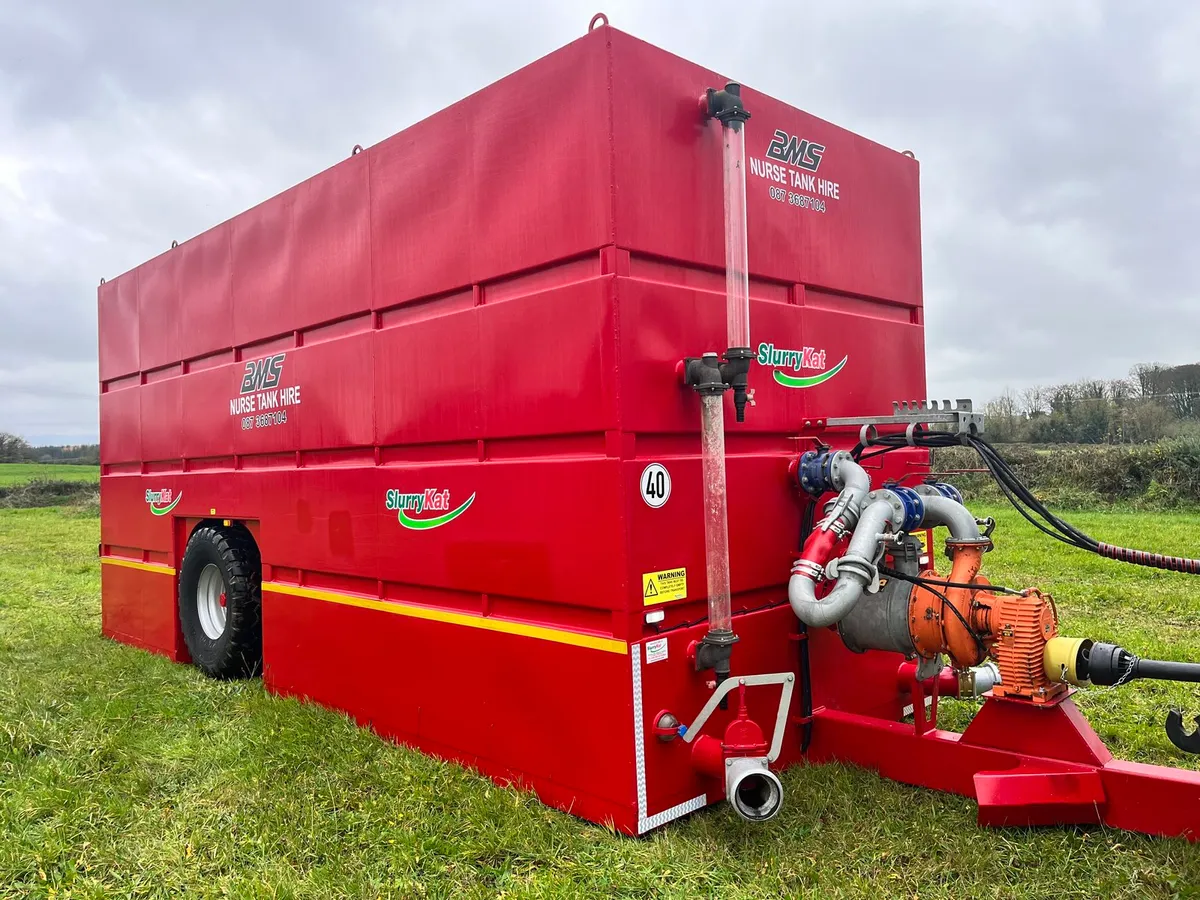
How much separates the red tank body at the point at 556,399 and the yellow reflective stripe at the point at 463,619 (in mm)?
13

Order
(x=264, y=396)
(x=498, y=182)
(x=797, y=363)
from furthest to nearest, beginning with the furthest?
(x=264, y=396), (x=797, y=363), (x=498, y=182)

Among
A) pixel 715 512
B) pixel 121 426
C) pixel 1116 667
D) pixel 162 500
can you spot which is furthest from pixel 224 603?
pixel 1116 667

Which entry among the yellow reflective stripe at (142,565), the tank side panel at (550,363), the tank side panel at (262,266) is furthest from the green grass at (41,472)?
the tank side panel at (550,363)

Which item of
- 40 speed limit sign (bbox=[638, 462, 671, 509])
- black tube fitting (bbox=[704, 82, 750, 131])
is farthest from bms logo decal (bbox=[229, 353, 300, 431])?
black tube fitting (bbox=[704, 82, 750, 131])

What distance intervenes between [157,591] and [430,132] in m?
4.65

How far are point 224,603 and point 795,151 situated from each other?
4.83 meters

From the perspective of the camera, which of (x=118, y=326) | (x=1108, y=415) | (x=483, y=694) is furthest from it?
(x=1108, y=415)

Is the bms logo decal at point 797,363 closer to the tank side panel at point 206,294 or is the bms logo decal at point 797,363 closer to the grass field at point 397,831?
the grass field at point 397,831

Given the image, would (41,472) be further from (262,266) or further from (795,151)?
(795,151)

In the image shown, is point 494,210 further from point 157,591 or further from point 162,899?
point 157,591

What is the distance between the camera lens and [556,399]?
3.56 m

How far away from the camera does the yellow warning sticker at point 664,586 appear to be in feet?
11.1

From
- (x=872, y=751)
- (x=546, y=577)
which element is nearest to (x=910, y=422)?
(x=872, y=751)

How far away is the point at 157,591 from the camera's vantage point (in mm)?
6887
